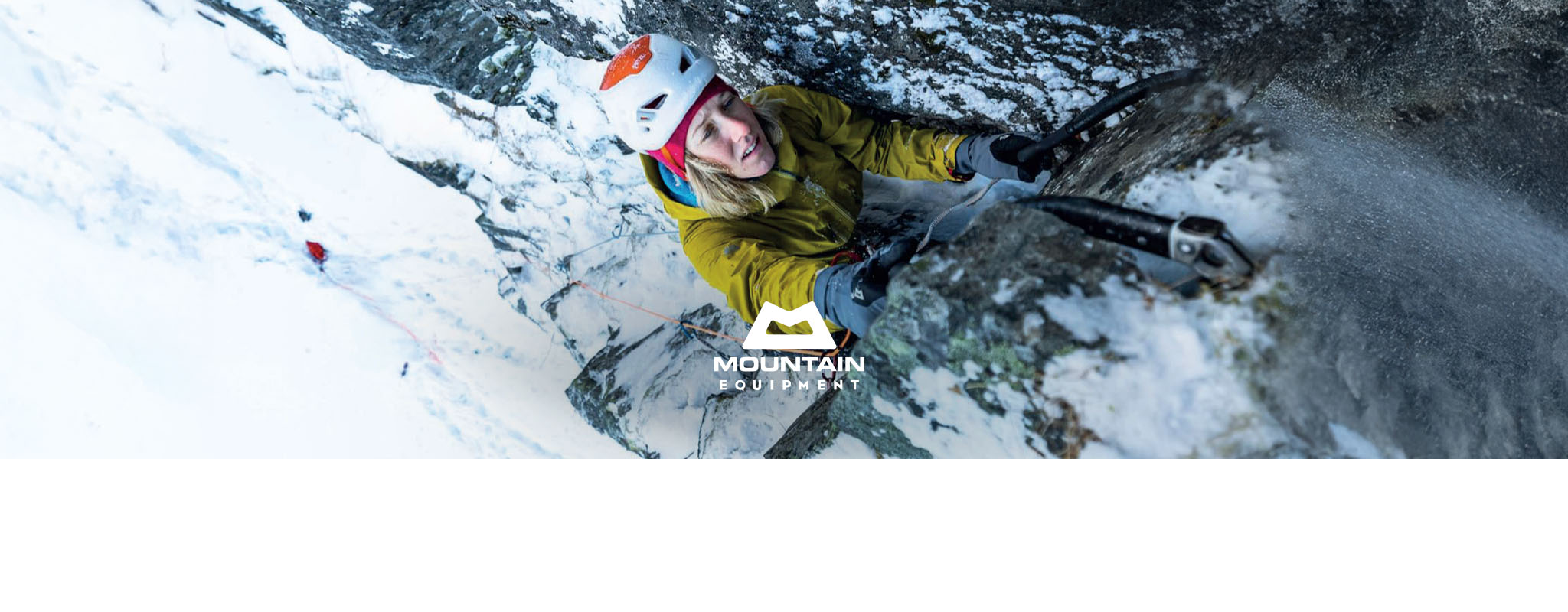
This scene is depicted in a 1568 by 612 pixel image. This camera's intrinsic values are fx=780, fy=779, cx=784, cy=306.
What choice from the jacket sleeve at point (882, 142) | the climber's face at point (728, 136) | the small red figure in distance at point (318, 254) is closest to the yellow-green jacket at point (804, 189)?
the jacket sleeve at point (882, 142)

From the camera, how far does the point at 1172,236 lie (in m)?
1.50

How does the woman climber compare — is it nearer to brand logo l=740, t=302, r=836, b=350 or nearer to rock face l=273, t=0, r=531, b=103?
brand logo l=740, t=302, r=836, b=350

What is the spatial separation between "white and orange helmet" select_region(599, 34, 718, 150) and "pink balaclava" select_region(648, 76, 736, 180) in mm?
16

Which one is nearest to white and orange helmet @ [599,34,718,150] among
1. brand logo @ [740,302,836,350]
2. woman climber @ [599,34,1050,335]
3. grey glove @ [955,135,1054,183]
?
woman climber @ [599,34,1050,335]

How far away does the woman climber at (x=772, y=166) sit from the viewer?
208cm

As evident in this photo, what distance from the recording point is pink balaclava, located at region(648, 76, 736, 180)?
2.14 meters

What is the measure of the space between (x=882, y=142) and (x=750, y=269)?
682mm

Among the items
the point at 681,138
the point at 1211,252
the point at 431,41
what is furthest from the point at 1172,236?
the point at 431,41

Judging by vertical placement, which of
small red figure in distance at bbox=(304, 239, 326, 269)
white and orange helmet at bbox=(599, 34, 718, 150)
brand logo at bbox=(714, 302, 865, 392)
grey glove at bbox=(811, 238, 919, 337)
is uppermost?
white and orange helmet at bbox=(599, 34, 718, 150)

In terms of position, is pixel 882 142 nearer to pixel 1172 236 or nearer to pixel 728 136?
pixel 728 136

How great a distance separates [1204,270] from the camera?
1.49 m

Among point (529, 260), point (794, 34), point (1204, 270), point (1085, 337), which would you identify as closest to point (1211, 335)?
point (1204, 270)

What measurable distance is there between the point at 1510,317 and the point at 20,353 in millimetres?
4349

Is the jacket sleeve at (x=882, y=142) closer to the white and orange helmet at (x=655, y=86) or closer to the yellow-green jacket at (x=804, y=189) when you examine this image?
the yellow-green jacket at (x=804, y=189)
